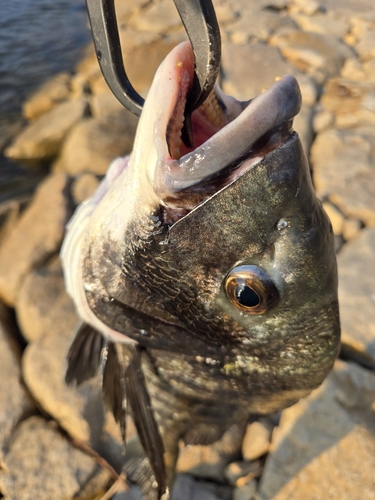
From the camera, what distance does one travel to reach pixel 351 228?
3203mm

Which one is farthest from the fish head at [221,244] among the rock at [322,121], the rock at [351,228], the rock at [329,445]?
the rock at [322,121]

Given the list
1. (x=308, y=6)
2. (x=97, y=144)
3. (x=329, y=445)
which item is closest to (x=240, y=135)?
(x=329, y=445)

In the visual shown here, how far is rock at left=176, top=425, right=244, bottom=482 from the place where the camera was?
2.44m

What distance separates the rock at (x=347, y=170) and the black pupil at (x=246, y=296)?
265cm

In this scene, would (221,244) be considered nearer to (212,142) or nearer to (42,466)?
(212,142)

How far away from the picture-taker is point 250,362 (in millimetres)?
1348

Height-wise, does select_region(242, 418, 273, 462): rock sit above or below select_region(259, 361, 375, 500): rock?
below

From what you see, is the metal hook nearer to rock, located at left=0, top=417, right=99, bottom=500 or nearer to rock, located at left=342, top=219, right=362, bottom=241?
rock, located at left=0, top=417, right=99, bottom=500

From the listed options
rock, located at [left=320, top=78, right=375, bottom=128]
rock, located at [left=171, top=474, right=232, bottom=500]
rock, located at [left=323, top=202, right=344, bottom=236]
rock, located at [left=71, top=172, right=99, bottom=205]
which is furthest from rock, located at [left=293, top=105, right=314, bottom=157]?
rock, located at [left=171, top=474, right=232, bottom=500]

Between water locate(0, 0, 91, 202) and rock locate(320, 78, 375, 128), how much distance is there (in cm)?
373

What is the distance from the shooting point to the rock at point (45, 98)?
5.50 metres

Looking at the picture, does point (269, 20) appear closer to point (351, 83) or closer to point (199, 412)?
point (351, 83)

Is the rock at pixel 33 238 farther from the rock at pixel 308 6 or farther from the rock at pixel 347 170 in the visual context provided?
the rock at pixel 308 6

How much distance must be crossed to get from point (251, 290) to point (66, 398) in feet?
6.44
